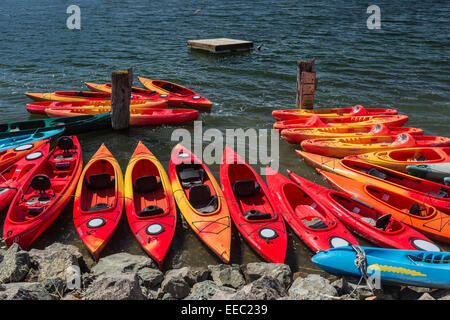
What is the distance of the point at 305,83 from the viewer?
1372 centimetres

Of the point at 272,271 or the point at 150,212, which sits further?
the point at 150,212

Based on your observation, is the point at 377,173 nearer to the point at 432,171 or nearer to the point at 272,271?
the point at 432,171

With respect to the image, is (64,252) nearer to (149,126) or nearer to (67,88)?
(149,126)

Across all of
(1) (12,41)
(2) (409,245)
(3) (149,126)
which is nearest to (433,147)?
(2) (409,245)

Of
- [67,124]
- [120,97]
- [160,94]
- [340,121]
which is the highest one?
[160,94]

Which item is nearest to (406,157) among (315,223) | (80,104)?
(315,223)

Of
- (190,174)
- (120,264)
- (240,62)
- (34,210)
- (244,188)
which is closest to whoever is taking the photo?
(120,264)

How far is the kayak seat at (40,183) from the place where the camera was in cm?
835

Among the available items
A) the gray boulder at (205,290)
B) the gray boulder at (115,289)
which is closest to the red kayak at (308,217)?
the gray boulder at (205,290)

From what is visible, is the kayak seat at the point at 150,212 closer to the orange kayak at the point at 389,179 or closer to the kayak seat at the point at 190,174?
the kayak seat at the point at 190,174

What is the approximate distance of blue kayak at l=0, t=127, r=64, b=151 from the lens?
10945 millimetres

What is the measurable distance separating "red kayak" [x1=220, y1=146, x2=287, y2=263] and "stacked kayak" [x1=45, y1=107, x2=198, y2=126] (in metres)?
4.63

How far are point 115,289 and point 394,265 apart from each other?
4637 millimetres

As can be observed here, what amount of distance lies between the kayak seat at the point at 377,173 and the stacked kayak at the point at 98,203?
702cm
